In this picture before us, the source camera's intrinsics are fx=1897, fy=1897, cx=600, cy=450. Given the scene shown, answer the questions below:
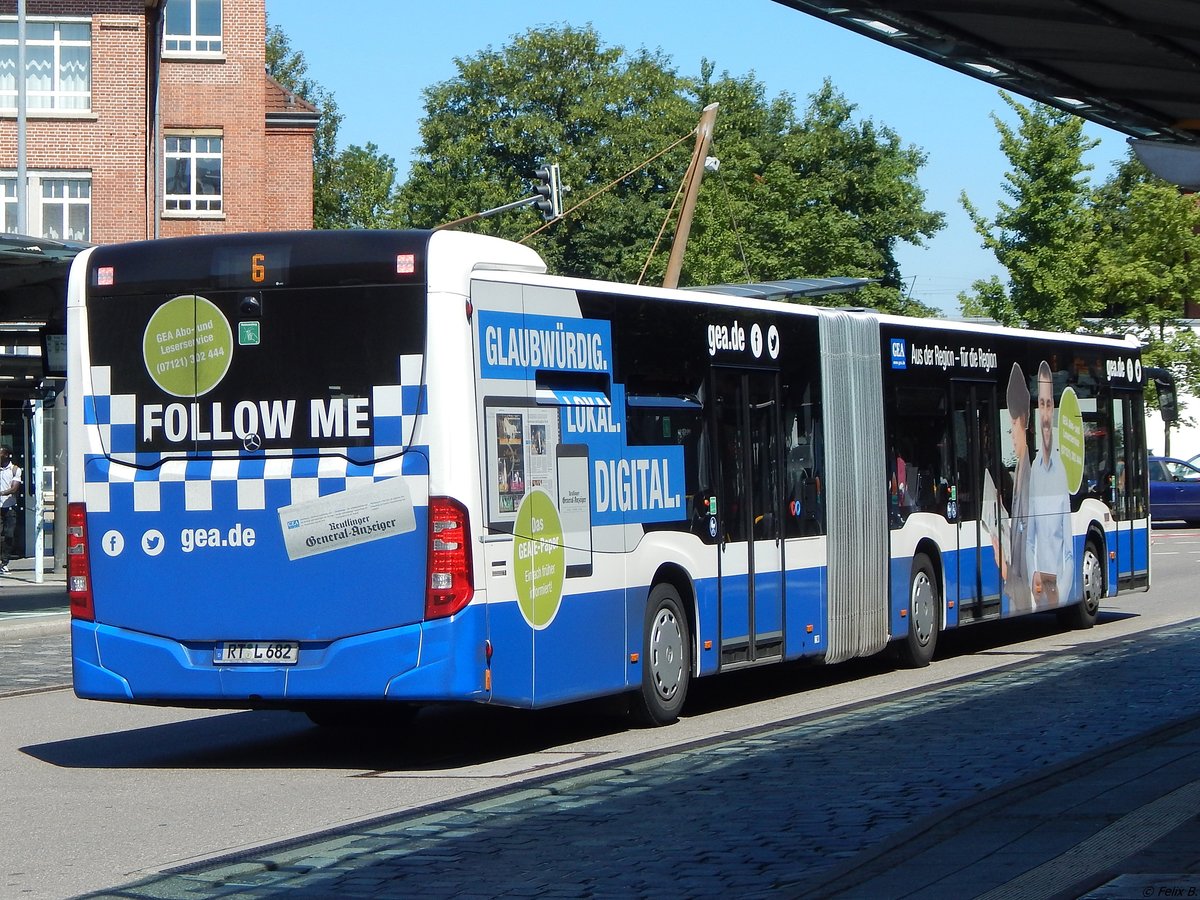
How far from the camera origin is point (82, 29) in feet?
153

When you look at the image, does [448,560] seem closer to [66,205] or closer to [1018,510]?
[1018,510]

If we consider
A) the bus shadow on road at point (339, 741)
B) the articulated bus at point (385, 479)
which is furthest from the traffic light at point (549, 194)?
the articulated bus at point (385, 479)

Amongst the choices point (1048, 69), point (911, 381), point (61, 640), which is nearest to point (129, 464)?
point (1048, 69)

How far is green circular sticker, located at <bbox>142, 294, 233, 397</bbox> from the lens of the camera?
10.7 m

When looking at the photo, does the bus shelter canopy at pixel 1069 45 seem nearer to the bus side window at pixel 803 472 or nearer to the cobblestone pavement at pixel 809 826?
the bus side window at pixel 803 472

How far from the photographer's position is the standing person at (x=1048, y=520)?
1864 cm

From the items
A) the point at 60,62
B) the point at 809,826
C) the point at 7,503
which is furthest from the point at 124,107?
the point at 809,826

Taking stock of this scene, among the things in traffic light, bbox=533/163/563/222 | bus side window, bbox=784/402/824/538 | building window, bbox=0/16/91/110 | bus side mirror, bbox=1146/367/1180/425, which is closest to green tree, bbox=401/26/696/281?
building window, bbox=0/16/91/110

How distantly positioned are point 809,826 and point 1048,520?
1135 cm

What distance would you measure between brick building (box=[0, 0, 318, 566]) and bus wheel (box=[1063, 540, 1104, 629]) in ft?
90.5

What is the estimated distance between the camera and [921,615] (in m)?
16.4

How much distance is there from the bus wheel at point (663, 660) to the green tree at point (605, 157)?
52.6 metres

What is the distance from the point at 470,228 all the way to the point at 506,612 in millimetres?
57294

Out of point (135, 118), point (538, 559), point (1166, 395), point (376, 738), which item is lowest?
point (376, 738)
